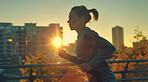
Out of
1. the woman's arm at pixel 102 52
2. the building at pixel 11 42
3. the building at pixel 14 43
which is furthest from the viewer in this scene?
the building at pixel 11 42

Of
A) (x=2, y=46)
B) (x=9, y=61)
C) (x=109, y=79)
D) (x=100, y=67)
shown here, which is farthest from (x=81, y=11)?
(x=2, y=46)

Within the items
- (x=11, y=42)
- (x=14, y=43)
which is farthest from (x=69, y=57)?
(x=11, y=42)

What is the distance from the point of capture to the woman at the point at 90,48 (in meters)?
1.69

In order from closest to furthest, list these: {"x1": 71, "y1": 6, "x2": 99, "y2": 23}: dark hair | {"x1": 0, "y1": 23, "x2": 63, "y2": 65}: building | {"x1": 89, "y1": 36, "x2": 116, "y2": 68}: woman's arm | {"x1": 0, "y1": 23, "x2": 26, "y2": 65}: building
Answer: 1. {"x1": 89, "y1": 36, "x2": 116, "y2": 68}: woman's arm
2. {"x1": 71, "y1": 6, "x2": 99, "y2": 23}: dark hair
3. {"x1": 0, "y1": 23, "x2": 63, "y2": 65}: building
4. {"x1": 0, "y1": 23, "x2": 26, "y2": 65}: building

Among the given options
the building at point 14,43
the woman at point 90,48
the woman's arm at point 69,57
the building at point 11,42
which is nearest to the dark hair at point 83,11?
the woman at point 90,48

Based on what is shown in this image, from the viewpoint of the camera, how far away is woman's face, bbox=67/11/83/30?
1841 millimetres

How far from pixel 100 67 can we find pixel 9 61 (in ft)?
344

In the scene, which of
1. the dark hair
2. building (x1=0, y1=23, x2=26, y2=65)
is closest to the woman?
the dark hair

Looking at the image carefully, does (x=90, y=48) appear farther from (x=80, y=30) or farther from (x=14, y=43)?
(x=14, y=43)

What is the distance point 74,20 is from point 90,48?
34 cm

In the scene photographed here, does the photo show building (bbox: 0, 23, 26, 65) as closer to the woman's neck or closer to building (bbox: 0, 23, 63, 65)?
building (bbox: 0, 23, 63, 65)

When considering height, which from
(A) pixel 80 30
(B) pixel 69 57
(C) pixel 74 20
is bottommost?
(B) pixel 69 57

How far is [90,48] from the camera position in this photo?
175cm

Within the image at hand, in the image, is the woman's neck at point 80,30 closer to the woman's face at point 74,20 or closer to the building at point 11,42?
the woman's face at point 74,20
